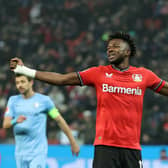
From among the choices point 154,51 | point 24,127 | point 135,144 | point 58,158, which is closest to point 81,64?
point 154,51

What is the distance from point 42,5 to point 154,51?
183 inches

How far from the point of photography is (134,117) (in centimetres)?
489

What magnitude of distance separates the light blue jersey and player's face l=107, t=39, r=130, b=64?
6.35ft

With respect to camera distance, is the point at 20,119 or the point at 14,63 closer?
the point at 14,63

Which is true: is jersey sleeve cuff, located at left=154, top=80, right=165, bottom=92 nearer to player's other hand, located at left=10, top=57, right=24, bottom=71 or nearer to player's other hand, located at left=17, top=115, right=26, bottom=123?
player's other hand, located at left=10, top=57, right=24, bottom=71

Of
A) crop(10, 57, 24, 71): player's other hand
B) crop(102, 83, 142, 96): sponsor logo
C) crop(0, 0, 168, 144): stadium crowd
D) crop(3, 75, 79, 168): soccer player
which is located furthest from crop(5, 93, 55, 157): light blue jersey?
crop(0, 0, 168, 144): stadium crowd

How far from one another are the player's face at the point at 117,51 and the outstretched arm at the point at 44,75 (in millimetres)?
385

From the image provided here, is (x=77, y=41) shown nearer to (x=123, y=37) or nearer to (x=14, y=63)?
(x=123, y=37)

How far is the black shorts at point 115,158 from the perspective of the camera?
4816mm

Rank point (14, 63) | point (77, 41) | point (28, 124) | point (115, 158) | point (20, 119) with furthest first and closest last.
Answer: point (77, 41) < point (28, 124) < point (20, 119) < point (115, 158) < point (14, 63)

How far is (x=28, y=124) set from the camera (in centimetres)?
646

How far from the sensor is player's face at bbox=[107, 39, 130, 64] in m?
4.91

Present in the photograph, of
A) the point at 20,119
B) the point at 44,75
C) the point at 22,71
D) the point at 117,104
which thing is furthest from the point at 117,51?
the point at 20,119

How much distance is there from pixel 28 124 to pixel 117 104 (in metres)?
1.91
